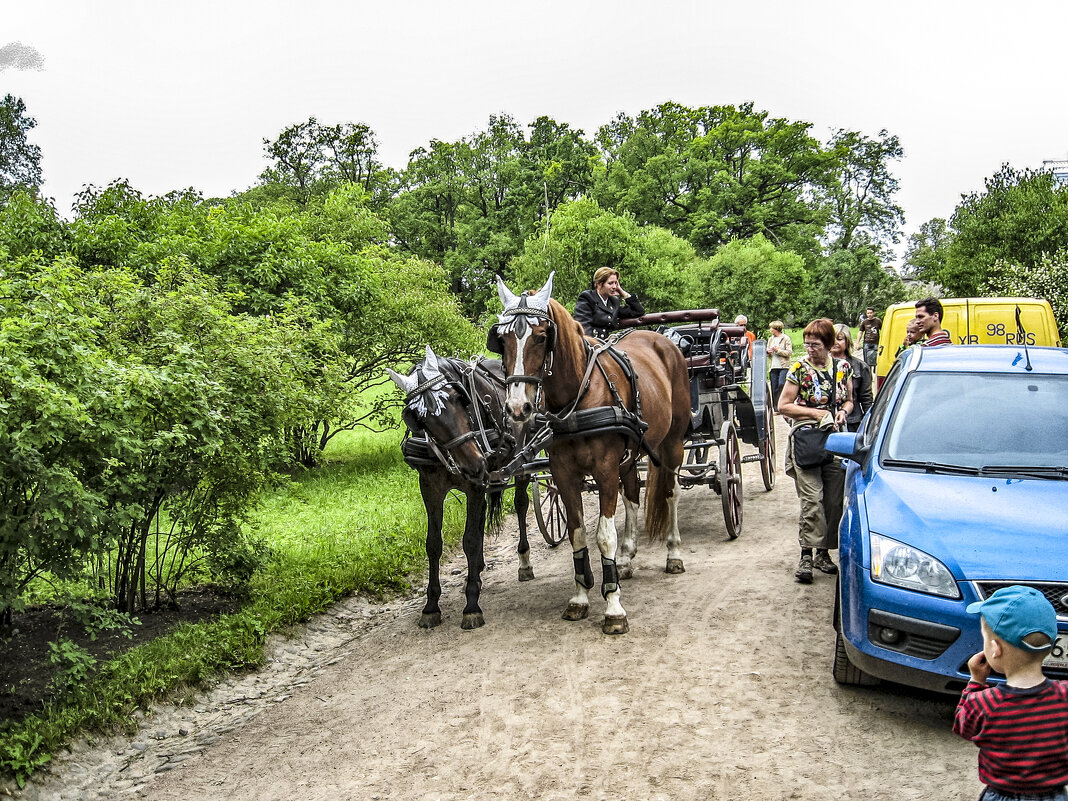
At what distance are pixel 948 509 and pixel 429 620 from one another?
410 centimetres

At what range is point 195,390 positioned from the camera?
586 cm

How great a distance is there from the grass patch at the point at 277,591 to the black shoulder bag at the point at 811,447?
3.95m

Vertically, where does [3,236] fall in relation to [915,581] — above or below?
above

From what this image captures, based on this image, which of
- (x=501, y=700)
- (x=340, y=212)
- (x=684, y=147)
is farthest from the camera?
(x=684, y=147)

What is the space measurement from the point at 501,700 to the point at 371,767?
3.25 feet

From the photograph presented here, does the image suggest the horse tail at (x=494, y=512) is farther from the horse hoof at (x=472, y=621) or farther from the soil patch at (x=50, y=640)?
the soil patch at (x=50, y=640)

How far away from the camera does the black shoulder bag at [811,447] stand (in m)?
6.72

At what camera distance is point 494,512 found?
9.81 metres

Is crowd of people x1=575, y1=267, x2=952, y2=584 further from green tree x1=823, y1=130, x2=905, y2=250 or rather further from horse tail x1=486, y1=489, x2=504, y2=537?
green tree x1=823, y1=130, x2=905, y2=250

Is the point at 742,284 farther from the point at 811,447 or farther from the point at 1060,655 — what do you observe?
the point at 1060,655

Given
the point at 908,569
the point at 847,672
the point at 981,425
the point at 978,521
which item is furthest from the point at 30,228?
the point at 978,521

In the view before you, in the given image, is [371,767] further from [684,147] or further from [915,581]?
[684,147]

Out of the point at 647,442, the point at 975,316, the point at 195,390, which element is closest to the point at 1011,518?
the point at 647,442

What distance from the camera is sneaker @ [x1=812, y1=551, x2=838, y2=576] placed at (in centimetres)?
720
